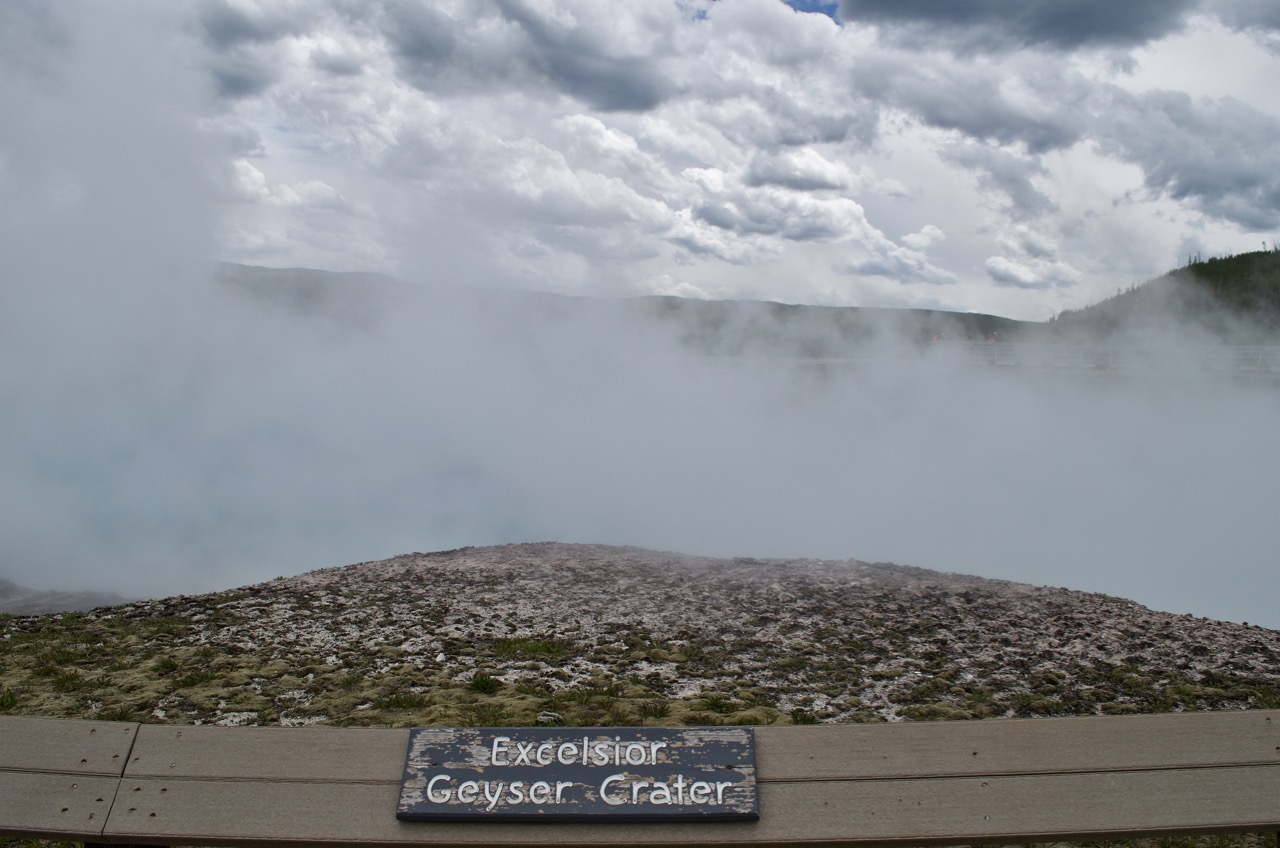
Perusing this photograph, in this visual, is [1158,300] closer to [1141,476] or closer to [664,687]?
[1141,476]

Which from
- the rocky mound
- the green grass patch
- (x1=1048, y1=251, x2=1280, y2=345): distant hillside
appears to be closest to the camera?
the rocky mound

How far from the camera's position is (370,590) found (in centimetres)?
710

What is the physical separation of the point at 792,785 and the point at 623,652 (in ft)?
10.1

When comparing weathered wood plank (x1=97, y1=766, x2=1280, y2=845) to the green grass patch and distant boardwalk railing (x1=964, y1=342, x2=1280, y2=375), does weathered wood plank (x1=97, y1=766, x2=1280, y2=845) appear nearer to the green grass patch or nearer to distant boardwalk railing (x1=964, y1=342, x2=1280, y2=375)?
the green grass patch

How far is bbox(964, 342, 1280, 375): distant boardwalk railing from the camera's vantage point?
18.9 m

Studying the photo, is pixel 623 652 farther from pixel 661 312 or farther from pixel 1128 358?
pixel 1128 358

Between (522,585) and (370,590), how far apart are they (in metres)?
1.07

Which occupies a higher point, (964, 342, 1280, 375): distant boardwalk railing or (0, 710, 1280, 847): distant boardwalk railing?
(964, 342, 1280, 375): distant boardwalk railing

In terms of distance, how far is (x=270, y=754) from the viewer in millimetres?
2736

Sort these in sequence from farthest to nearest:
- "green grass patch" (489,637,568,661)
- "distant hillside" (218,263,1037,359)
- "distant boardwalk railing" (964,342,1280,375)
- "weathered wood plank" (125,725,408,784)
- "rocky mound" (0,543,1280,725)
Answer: "distant boardwalk railing" (964,342,1280,375) → "distant hillside" (218,263,1037,359) → "green grass patch" (489,637,568,661) → "rocky mound" (0,543,1280,725) → "weathered wood plank" (125,725,408,784)

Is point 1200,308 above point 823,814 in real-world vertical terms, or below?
above

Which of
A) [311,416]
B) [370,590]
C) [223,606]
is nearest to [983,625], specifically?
[370,590]

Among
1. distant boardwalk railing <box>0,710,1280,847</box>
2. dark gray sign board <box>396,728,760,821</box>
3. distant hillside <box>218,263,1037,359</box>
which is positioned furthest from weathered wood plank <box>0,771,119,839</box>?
distant hillside <box>218,263,1037,359</box>

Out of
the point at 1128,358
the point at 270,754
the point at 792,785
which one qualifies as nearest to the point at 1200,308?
the point at 1128,358
